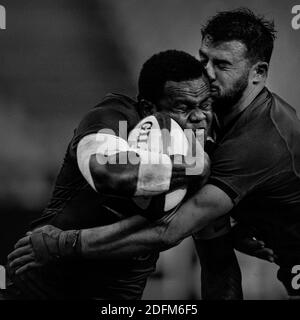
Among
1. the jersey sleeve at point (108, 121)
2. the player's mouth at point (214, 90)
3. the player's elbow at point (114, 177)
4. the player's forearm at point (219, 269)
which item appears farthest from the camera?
the player's forearm at point (219, 269)

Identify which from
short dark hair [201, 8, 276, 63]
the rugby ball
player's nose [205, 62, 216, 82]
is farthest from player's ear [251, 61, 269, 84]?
the rugby ball

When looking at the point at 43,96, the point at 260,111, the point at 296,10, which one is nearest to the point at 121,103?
the point at 43,96

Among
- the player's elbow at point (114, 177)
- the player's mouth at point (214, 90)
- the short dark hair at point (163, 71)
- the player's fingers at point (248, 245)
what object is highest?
the short dark hair at point (163, 71)

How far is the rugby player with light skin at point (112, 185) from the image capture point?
2.04 meters

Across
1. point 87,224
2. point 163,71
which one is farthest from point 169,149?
point 87,224

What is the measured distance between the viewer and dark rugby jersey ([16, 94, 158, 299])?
7.16 ft

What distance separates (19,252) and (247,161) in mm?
837

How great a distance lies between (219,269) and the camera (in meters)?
2.35

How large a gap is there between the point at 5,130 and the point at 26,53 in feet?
0.90

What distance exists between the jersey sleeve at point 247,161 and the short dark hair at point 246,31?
275 millimetres

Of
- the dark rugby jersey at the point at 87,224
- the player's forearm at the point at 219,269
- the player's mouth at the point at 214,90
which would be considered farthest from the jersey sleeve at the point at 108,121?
the player's forearm at the point at 219,269

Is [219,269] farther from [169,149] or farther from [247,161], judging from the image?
[169,149]

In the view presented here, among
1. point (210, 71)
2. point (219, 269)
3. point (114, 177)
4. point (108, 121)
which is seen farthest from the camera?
point (219, 269)

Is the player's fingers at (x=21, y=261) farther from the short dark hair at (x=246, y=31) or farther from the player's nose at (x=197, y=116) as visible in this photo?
the short dark hair at (x=246, y=31)
